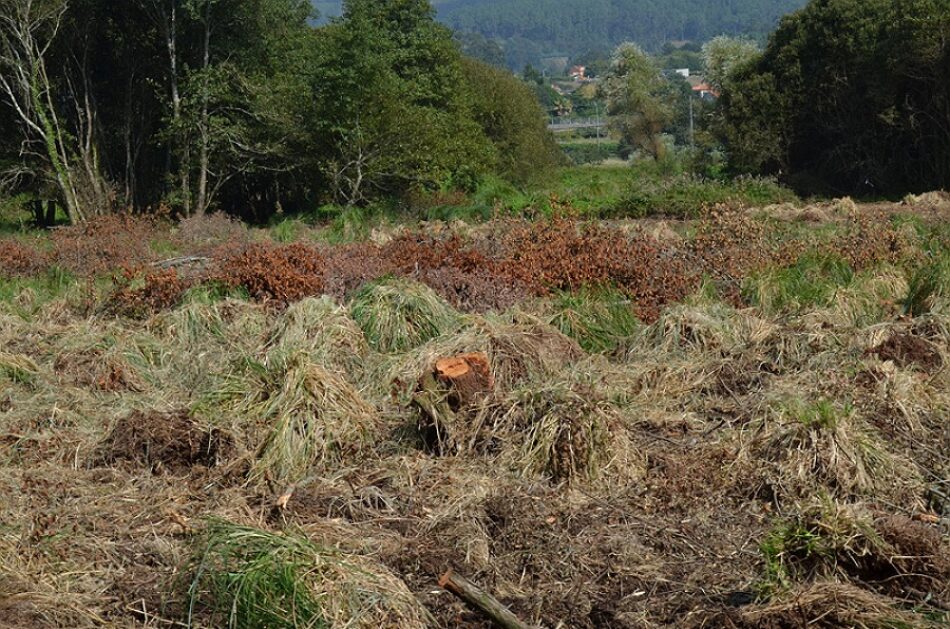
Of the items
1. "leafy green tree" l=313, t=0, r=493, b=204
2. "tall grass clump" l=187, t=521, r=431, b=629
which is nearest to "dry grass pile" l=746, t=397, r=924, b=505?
"tall grass clump" l=187, t=521, r=431, b=629

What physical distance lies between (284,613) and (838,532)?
2178 millimetres

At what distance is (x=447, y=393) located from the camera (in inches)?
245

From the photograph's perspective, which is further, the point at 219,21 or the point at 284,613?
the point at 219,21

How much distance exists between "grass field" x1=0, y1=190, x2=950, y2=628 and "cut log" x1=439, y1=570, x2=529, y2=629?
80 millimetres

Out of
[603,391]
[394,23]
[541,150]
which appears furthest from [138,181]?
[603,391]

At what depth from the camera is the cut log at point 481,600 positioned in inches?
166

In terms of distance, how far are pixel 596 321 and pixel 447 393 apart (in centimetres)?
279

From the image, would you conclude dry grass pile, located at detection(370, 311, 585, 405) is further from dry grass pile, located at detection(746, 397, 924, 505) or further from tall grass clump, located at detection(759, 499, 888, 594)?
tall grass clump, located at detection(759, 499, 888, 594)

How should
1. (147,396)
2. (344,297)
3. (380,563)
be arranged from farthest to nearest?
(344,297) < (147,396) < (380,563)

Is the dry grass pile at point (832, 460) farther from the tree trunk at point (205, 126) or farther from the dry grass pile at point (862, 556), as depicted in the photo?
the tree trunk at point (205, 126)

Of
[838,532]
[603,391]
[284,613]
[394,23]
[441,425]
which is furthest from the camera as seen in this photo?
[394,23]

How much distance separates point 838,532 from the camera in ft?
14.3

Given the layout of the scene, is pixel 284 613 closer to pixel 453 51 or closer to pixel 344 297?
pixel 344 297

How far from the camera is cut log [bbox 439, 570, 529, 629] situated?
4211mm
